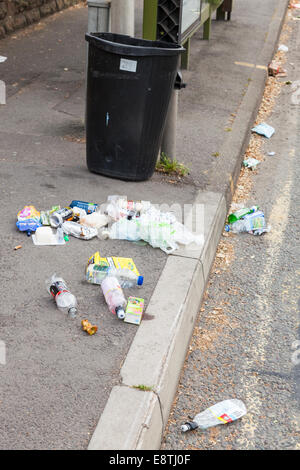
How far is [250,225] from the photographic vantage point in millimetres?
5340

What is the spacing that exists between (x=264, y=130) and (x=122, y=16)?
2889 millimetres

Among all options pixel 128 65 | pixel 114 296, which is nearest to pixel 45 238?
pixel 114 296

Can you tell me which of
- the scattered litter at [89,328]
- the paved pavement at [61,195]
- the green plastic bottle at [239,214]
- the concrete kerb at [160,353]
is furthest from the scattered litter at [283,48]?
the scattered litter at [89,328]

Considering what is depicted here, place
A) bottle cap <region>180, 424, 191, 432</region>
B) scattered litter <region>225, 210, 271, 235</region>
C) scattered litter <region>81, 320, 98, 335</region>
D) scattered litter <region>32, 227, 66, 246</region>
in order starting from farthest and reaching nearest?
scattered litter <region>225, 210, 271, 235</region> < scattered litter <region>32, 227, 66, 246</region> < scattered litter <region>81, 320, 98, 335</region> < bottle cap <region>180, 424, 191, 432</region>

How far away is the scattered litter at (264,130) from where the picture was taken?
304 inches

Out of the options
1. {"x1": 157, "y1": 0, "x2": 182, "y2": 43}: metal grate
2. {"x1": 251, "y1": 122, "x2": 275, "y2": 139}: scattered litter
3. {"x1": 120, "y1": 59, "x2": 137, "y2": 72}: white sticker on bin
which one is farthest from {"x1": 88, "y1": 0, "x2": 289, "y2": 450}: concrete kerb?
→ {"x1": 251, "y1": 122, "x2": 275, "y2": 139}: scattered litter

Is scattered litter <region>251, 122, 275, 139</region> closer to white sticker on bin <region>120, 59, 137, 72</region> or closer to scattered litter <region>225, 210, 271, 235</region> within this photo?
scattered litter <region>225, 210, 271, 235</region>

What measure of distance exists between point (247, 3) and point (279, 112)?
7158mm

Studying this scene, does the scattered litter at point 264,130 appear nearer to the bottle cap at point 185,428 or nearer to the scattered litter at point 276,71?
the scattered litter at point 276,71

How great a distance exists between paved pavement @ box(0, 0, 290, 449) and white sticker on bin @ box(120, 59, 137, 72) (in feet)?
3.29

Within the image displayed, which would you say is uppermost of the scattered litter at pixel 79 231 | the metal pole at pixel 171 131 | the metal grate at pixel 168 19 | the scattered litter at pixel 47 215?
the metal grate at pixel 168 19

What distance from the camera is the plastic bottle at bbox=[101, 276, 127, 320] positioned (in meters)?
3.60

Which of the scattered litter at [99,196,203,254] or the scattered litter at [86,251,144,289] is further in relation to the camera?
the scattered litter at [99,196,203,254]

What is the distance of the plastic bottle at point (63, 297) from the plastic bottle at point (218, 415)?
0.93 m
